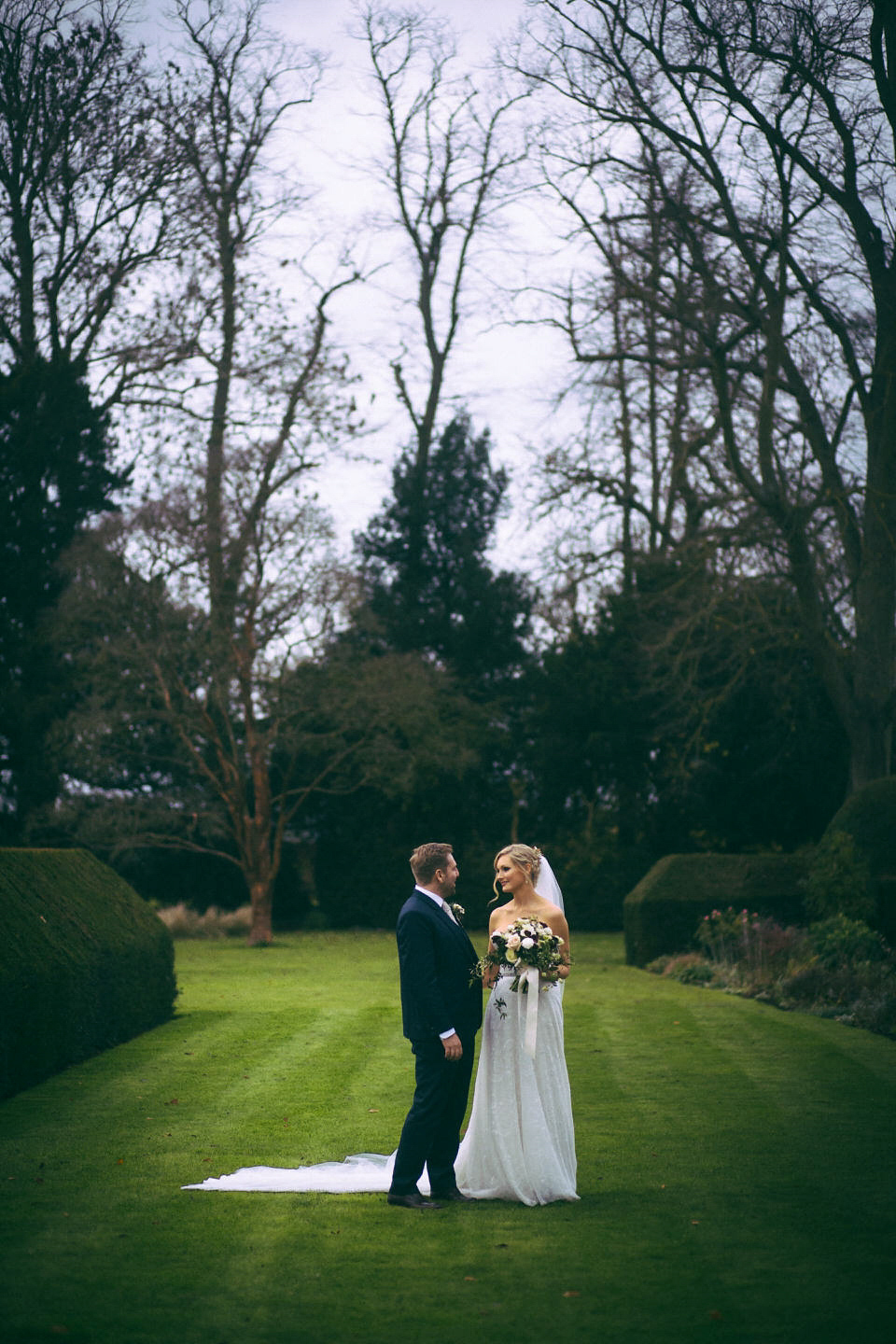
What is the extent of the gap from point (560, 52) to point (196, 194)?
389 inches

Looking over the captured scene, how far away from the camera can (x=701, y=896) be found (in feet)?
63.1

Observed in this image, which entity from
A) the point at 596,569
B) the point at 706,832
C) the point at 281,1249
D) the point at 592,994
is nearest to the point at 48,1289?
the point at 281,1249

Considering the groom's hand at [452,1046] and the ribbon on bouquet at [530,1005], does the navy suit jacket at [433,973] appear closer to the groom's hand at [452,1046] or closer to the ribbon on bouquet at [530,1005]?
the groom's hand at [452,1046]

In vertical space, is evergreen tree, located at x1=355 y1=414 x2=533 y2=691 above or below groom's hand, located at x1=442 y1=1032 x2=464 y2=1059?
above

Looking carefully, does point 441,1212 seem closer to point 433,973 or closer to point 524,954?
point 433,973

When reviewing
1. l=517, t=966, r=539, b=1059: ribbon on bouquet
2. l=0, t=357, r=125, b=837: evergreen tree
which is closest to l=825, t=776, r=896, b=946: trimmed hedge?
l=517, t=966, r=539, b=1059: ribbon on bouquet

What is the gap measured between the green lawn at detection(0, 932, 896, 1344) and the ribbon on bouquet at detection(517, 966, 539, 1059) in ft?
2.53

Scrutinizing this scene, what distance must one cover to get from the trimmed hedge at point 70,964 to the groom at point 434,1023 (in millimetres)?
3937

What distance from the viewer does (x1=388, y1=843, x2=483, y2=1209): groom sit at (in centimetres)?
625

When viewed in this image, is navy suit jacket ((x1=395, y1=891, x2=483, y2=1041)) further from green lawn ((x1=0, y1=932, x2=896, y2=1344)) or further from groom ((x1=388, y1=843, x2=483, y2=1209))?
green lawn ((x1=0, y1=932, x2=896, y2=1344))

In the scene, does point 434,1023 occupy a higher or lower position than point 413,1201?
higher

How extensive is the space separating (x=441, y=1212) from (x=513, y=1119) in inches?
23.0

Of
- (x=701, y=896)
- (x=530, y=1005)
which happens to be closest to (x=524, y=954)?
(x=530, y=1005)

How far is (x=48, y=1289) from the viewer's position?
4.84 metres
